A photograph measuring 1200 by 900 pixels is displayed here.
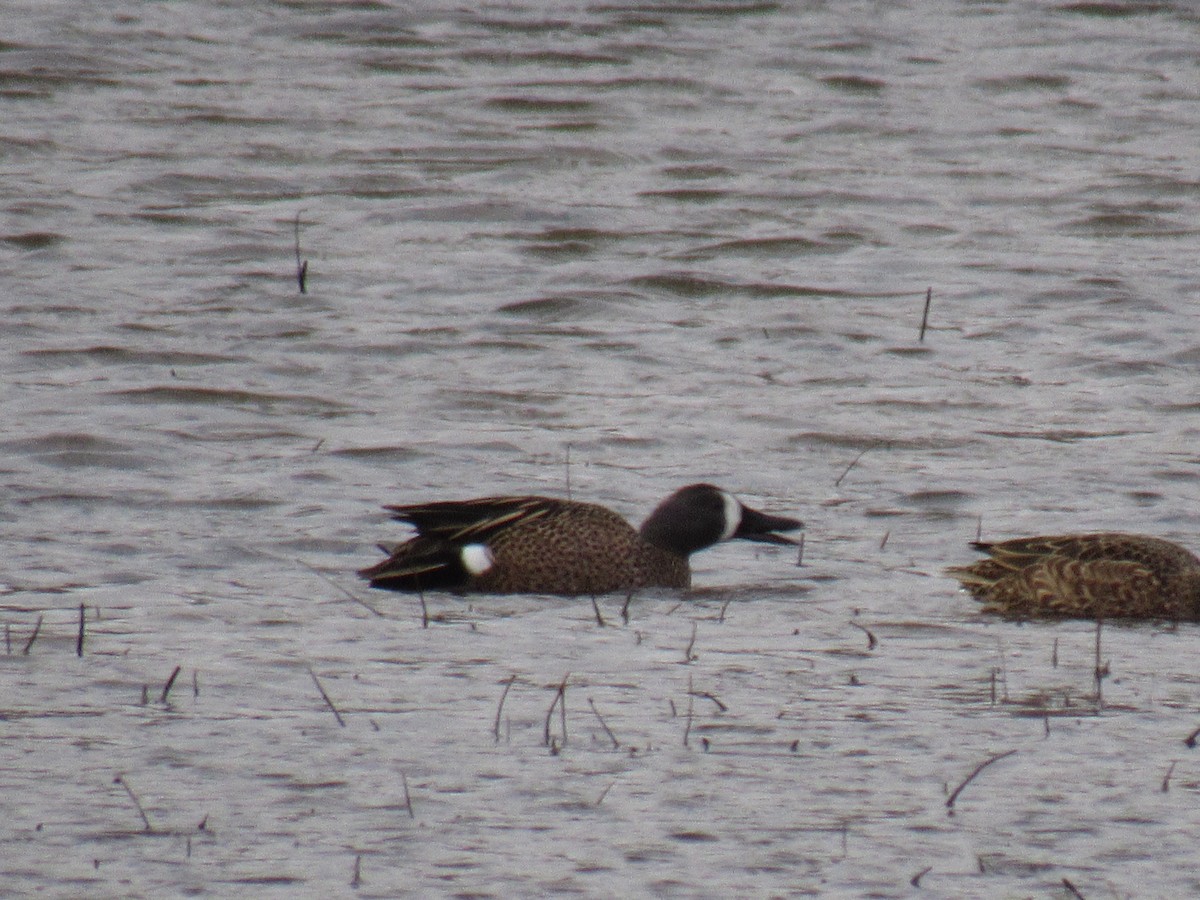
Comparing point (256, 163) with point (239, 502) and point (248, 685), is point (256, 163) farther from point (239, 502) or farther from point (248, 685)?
point (248, 685)

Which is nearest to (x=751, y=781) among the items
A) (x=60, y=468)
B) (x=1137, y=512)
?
(x=1137, y=512)

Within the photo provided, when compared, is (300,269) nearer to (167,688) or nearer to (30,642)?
(30,642)

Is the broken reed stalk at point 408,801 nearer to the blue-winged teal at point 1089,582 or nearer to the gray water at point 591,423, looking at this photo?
the gray water at point 591,423

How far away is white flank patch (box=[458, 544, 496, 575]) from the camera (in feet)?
25.3

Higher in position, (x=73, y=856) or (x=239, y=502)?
(x=73, y=856)

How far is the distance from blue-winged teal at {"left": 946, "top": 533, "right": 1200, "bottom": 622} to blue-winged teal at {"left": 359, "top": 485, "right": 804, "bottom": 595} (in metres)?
0.82

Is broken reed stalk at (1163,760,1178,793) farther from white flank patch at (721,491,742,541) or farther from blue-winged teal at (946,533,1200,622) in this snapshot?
white flank patch at (721,491,742,541)

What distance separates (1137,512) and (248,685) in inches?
153

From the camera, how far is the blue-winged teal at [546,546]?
7664 millimetres

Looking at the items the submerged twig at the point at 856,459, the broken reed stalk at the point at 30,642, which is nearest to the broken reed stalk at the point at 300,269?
the submerged twig at the point at 856,459

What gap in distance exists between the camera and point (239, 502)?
8.77 m

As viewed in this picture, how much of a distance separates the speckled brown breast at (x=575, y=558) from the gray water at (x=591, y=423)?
0.60ft

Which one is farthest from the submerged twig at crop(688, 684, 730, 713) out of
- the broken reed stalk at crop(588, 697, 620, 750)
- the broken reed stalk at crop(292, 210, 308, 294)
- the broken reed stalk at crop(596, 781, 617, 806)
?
the broken reed stalk at crop(292, 210, 308, 294)

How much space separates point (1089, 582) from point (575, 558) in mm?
1567
